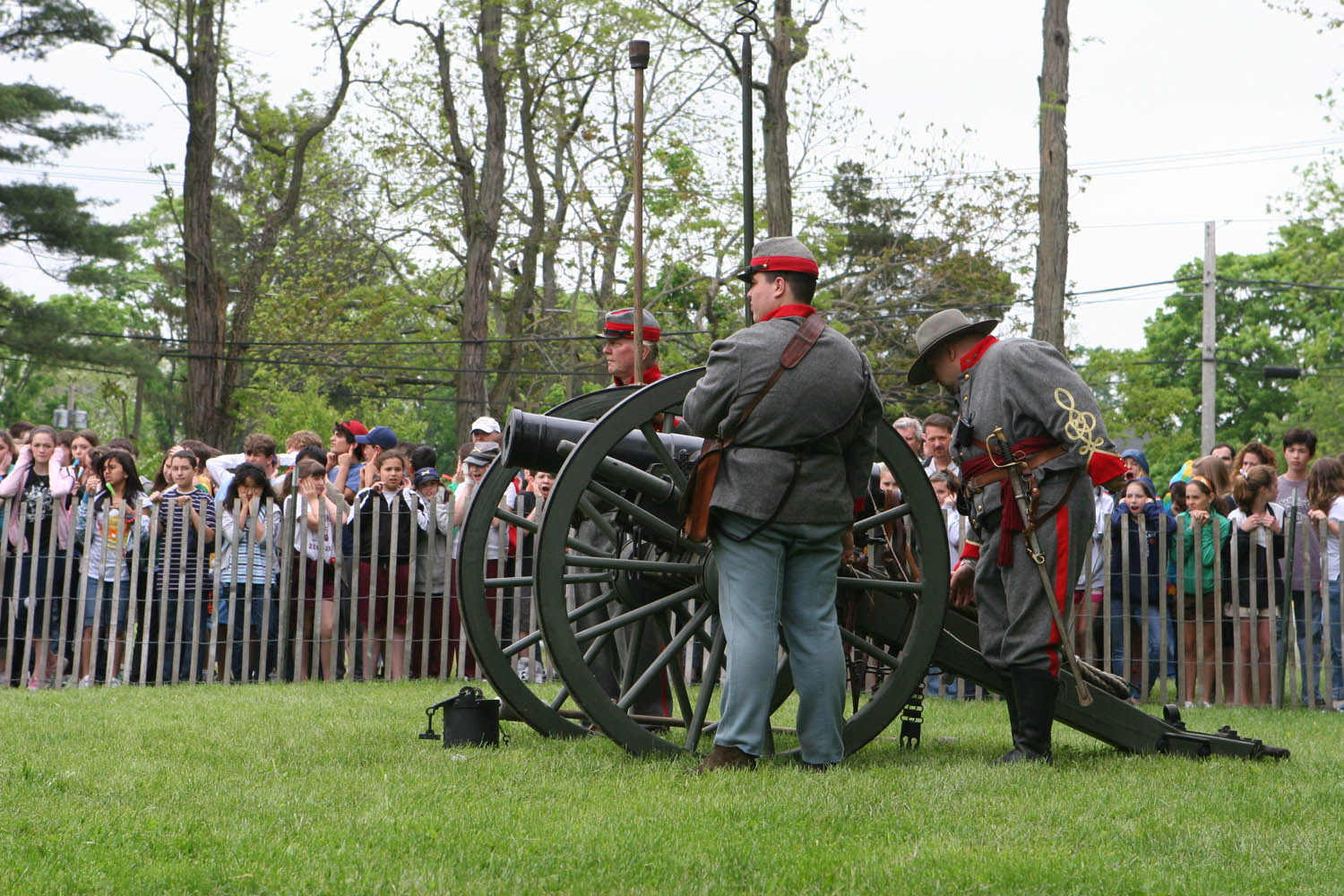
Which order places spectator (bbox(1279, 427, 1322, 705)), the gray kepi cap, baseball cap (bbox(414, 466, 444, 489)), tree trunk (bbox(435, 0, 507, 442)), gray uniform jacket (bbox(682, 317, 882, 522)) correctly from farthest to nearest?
1. tree trunk (bbox(435, 0, 507, 442))
2. baseball cap (bbox(414, 466, 444, 489))
3. spectator (bbox(1279, 427, 1322, 705))
4. the gray kepi cap
5. gray uniform jacket (bbox(682, 317, 882, 522))

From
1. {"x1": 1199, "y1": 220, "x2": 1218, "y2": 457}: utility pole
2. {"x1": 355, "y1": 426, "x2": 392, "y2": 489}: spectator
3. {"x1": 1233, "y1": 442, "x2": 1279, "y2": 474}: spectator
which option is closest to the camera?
{"x1": 1233, "y1": 442, "x2": 1279, "y2": 474}: spectator

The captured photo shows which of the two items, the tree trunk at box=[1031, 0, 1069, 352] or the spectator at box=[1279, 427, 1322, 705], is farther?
the tree trunk at box=[1031, 0, 1069, 352]

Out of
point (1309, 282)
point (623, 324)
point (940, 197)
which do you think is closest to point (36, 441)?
point (623, 324)

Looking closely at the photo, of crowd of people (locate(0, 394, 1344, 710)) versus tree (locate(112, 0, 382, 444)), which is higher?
tree (locate(112, 0, 382, 444))

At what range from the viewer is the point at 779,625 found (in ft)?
17.5

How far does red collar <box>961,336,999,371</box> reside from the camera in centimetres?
577

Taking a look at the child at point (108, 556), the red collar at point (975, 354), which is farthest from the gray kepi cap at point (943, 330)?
the child at point (108, 556)

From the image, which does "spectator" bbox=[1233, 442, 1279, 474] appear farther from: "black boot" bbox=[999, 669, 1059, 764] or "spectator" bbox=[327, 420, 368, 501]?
"spectator" bbox=[327, 420, 368, 501]

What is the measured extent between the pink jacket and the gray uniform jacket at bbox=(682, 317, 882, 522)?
20.7ft

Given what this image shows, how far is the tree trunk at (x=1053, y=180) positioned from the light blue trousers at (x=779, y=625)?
9.69 metres

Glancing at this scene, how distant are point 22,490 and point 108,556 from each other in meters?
1.49

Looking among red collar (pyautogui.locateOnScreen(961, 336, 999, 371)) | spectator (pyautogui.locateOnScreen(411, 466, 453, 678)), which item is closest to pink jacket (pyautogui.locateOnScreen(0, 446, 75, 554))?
spectator (pyautogui.locateOnScreen(411, 466, 453, 678))

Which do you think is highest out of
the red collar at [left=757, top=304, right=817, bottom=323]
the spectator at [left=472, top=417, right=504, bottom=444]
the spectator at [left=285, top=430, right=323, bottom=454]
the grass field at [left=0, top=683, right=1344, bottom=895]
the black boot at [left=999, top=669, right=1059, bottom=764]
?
the red collar at [left=757, top=304, right=817, bottom=323]

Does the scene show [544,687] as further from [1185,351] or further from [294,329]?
[1185,351]
